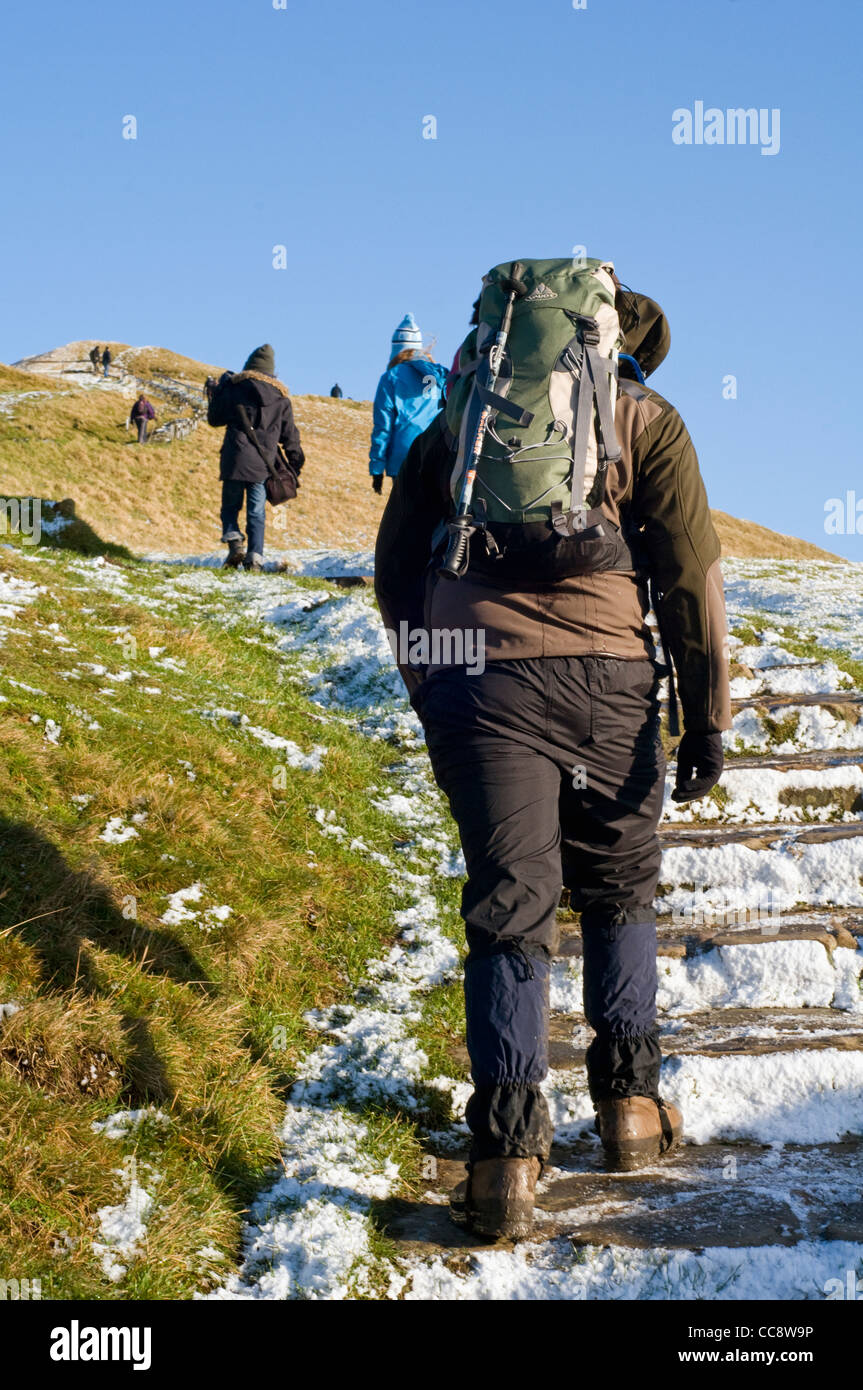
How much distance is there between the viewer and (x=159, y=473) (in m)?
37.6

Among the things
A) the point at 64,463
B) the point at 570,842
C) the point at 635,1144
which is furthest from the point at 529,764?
the point at 64,463

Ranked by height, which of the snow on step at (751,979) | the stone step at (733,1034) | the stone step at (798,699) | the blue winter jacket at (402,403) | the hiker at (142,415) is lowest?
the stone step at (733,1034)

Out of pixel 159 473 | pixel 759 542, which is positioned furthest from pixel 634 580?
pixel 759 542

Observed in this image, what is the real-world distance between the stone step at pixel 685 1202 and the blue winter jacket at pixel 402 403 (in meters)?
7.50

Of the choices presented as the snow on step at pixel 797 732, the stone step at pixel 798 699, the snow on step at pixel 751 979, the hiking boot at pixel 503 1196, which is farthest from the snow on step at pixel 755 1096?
the stone step at pixel 798 699

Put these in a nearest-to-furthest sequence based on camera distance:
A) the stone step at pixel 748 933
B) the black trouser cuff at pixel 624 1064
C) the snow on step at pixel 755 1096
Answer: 1. the black trouser cuff at pixel 624 1064
2. the snow on step at pixel 755 1096
3. the stone step at pixel 748 933

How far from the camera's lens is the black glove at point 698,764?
3.37 meters

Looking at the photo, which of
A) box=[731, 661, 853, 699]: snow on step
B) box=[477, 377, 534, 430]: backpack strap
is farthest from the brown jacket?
box=[731, 661, 853, 699]: snow on step

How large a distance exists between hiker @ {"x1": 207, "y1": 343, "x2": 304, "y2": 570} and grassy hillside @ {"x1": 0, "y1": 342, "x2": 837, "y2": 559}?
51.2 feet

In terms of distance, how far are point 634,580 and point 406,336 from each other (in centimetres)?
752

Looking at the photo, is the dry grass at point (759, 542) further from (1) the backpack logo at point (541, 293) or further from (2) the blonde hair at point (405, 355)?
(1) the backpack logo at point (541, 293)

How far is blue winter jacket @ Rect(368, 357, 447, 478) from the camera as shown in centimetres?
1003
